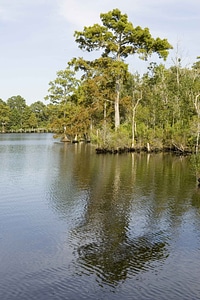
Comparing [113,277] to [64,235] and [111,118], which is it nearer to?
[64,235]

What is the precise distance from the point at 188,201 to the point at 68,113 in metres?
52.2

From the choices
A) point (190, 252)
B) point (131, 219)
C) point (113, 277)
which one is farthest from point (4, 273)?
point (131, 219)

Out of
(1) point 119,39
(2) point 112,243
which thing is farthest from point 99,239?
(1) point 119,39

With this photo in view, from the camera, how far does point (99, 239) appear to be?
41.0ft

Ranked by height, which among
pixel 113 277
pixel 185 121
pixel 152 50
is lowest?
pixel 113 277

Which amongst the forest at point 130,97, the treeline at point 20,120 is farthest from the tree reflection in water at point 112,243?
the treeline at point 20,120

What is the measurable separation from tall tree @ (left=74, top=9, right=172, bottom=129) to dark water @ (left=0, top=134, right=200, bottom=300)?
23.7 metres

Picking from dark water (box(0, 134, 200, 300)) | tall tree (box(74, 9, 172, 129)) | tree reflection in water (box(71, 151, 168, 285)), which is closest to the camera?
dark water (box(0, 134, 200, 300))

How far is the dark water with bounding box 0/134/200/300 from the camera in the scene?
9242 millimetres

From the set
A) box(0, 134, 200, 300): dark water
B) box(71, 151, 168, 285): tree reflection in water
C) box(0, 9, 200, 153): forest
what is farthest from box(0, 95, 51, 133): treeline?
box(71, 151, 168, 285): tree reflection in water

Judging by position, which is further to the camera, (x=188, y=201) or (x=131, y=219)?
(x=188, y=201)

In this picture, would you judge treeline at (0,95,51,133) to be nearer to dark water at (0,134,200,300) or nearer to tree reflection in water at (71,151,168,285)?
dark water at (0,134,200,300)

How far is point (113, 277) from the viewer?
9727 millimetres

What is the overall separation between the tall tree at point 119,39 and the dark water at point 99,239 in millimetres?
23682
